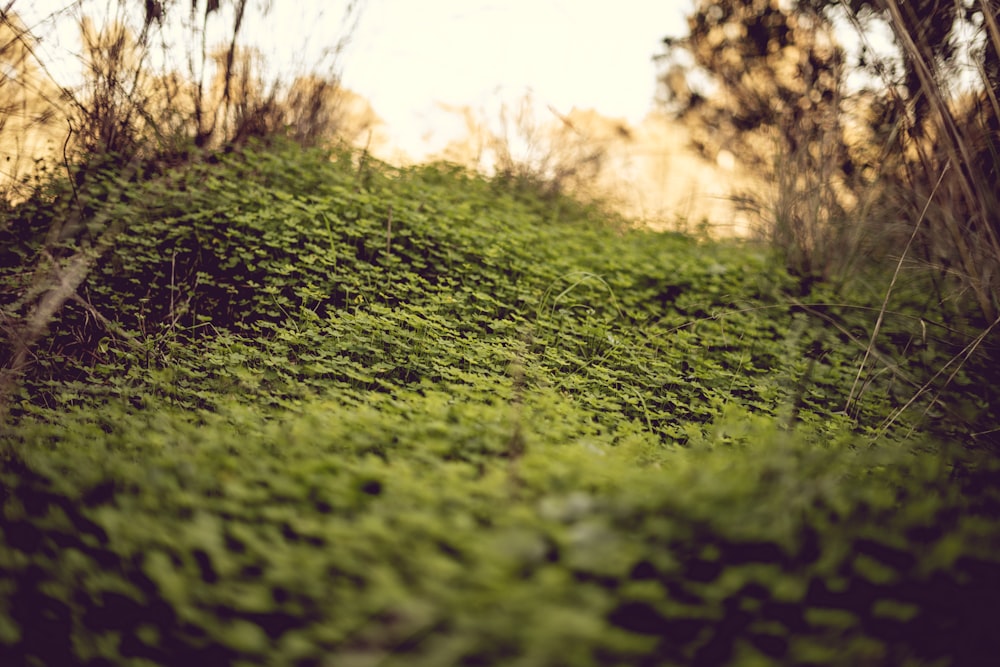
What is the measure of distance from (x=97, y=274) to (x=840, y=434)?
16.8 feet

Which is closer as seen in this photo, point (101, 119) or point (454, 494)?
point (454, 494)

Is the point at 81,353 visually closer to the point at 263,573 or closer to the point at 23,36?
the point at 23,36

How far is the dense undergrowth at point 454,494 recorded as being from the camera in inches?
56.0

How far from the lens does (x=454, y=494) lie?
5.63ft

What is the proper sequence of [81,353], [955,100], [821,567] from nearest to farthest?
[821,567] → [955,100] → [81,353]

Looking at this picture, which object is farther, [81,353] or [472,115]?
[472,115]

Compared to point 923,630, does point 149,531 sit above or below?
below

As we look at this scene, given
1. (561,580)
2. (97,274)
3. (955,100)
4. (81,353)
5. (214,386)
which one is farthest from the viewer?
(97,274)

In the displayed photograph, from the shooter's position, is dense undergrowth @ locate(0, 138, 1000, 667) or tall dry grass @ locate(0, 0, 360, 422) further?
tall dry grass @ locate(0, 0, 360, 422)

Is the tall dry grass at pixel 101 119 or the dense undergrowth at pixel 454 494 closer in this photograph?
the dense undergrowth at pixel 454 494

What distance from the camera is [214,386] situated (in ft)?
10.0

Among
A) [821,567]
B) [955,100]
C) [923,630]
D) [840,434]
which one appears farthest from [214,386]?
[955,100]

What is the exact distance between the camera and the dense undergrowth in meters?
1.42

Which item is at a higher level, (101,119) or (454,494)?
(101,119)
